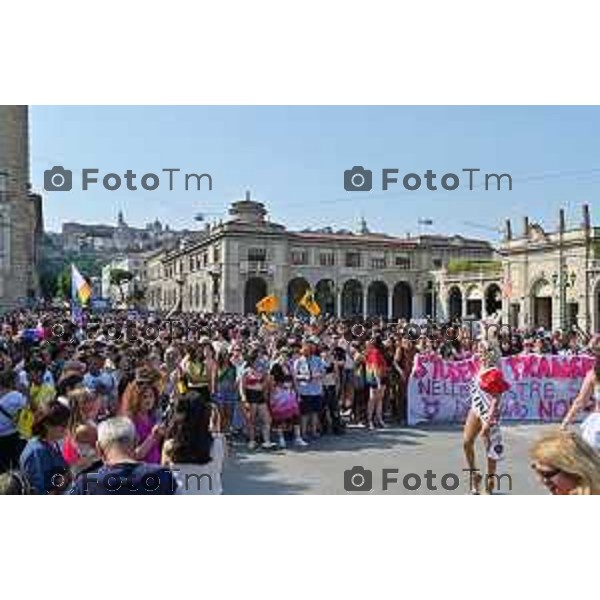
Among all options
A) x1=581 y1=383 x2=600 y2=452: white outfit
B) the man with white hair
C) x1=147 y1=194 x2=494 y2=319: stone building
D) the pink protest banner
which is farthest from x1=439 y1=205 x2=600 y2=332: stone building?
the man with white hair

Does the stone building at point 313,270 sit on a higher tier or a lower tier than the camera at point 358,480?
higher

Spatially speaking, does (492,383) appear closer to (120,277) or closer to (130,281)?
(130,281)

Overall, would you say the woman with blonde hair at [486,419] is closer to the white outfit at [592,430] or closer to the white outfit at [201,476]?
the white outfit at [592,430]

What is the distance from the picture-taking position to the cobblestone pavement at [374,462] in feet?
30.5

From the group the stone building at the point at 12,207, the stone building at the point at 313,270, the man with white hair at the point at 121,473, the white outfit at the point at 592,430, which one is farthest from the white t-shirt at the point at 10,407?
the stone building at the point at 313,270

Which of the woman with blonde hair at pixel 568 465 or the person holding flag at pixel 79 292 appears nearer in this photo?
the woman with blonde hair at pixel 568 465

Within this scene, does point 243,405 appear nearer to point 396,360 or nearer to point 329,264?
point 396,360

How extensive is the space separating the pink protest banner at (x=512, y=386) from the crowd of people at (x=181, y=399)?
12.5 inches

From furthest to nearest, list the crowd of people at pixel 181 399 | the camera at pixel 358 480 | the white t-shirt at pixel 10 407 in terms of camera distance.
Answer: the camera at pixel 358 480, the white t-shirt at pixel 10 407, the crowd of people at pixel 181 399

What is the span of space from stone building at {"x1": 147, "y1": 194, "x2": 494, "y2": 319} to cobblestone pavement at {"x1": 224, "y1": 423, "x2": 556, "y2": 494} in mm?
26605

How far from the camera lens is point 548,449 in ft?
11.5

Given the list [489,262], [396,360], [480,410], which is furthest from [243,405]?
[489,262]

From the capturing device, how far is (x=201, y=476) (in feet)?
21.6
